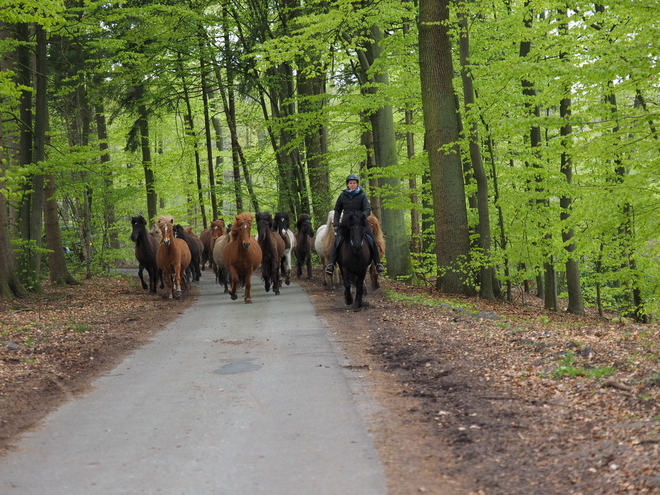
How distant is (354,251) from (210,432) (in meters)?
8.67

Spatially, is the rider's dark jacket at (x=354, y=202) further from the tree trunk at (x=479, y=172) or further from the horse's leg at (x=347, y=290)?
the tree trunk at (x=479, y=172)

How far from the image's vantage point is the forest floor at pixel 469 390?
4.88 meters

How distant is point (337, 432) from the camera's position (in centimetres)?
597

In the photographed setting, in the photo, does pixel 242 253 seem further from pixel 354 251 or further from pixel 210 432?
pixel 210 432

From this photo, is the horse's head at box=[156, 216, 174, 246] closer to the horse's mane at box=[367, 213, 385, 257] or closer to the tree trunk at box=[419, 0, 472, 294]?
the horse's mane at box=[367, 213, 385, 257]

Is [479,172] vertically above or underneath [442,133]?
underneath

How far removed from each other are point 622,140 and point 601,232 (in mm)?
2372

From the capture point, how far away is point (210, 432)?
610 centimetres

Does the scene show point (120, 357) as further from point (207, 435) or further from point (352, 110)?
point (352, 110)

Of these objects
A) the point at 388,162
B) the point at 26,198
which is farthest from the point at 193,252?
the point at 388,162

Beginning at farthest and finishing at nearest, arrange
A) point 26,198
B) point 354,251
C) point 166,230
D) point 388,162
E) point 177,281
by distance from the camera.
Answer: point 388,162 → point 26,198 → point 177,281 → point 166,230 → point 354,251

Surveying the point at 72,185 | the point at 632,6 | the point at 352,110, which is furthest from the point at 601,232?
the point at 72,185

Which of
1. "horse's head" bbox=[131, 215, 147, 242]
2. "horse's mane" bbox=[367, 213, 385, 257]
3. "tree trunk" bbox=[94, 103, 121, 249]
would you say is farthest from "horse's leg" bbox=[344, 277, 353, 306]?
"tree trunk" bbox=[94, 103, 121, 249]

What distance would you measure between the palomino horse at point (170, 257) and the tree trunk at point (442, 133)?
6.90m
